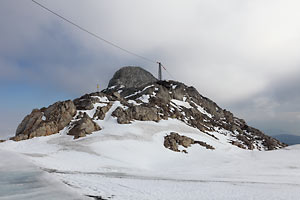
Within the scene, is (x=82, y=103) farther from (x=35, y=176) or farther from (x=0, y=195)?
(x=0, y=195)

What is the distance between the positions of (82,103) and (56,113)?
10.1 meters

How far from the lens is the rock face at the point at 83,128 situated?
130 ft

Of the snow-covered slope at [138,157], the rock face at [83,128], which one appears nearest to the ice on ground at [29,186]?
the snow-covered slope at [138,157]

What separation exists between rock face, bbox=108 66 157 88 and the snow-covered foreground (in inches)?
3639

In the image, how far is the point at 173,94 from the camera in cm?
9975

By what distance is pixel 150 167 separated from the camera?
103ft

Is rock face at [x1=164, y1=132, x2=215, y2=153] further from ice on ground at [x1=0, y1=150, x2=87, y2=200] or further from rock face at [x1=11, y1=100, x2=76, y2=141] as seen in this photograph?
ice on ground at [x1=0, y1=150, x2=87, y2=200]

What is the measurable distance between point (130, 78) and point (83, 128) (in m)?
107

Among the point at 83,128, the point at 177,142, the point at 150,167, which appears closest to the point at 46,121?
the point at 83,128

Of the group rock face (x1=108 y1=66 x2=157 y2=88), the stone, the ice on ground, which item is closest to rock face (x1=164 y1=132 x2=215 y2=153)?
the stone

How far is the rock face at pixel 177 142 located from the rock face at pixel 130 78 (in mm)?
96030

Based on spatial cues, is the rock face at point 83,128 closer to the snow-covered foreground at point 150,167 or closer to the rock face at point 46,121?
the snow-covered foreground at point 150,167

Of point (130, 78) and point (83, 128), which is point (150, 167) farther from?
point (130, 78)

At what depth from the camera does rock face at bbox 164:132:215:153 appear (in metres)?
42.7
